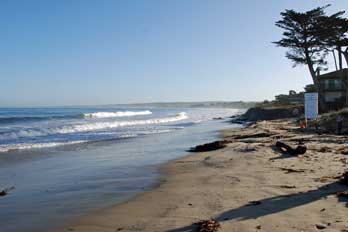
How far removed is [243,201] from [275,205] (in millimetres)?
594

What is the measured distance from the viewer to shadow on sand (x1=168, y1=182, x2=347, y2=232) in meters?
5.90

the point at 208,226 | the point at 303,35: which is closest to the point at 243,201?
the point at 208,226

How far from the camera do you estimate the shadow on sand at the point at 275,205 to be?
19.4 feet

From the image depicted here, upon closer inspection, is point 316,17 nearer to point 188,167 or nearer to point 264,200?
point 188,167

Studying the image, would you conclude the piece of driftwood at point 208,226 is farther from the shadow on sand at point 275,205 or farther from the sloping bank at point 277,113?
the sloping bank at point 277,113

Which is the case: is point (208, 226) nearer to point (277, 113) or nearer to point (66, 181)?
point (66, 181)

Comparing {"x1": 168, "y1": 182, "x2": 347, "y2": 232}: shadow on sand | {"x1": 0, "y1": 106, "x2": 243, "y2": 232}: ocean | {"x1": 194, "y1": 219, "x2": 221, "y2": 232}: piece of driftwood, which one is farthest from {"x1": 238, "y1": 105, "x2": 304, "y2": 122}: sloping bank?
{"x1": 194, "y1": 219, "x2": 221, "y2": 232}: piece of driftwood

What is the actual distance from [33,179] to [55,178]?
0.58 metres

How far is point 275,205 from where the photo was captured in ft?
21.1

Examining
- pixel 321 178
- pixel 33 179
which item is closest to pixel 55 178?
pixel 33 179

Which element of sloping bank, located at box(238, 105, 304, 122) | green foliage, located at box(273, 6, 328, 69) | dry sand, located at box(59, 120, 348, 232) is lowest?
dry sand, located at box(59, 120, 348, 232)

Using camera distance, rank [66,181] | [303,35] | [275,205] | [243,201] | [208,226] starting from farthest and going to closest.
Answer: [303,35]
[66,181]
[243,201]
[275,205]
[208,226]

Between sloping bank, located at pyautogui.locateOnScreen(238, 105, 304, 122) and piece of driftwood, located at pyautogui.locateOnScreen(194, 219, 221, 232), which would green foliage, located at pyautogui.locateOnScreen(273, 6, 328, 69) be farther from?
piece of driftwood, located at pyautogui.locateOnScreen(194, 219, 221, 232)

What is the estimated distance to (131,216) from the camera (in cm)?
640
